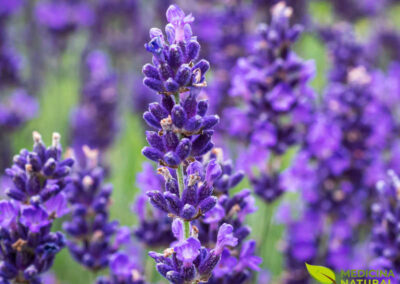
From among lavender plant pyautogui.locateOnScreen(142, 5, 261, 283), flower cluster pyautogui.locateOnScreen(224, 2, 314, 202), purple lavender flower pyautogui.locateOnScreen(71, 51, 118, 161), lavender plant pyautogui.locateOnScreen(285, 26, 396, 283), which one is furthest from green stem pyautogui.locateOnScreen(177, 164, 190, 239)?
purple lavender flower pyautogui.locateOnScreen(71, 51, 118, 161)

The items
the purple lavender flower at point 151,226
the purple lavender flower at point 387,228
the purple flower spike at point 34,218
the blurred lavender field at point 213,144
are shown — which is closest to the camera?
the blurred lavender field at point 213,144

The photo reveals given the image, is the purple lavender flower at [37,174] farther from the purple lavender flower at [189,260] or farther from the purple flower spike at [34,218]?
the purple lavender flower at [189,260]

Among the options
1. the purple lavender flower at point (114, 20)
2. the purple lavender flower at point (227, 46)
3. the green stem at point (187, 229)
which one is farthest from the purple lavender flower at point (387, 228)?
the purple lavender flower at point (114, 20)

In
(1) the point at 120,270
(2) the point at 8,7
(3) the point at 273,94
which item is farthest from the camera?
(2) the point at 8,7

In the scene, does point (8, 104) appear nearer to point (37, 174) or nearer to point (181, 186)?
point (37, 174)

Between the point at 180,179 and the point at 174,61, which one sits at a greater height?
the point at 174,61

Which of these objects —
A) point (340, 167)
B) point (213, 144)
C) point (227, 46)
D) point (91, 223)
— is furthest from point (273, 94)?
point (227, 46)

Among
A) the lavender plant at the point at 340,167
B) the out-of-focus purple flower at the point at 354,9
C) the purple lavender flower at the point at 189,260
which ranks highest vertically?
the out-of-focus purple flower at the point at 354,9

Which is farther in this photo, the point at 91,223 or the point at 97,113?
the point at 97,113
